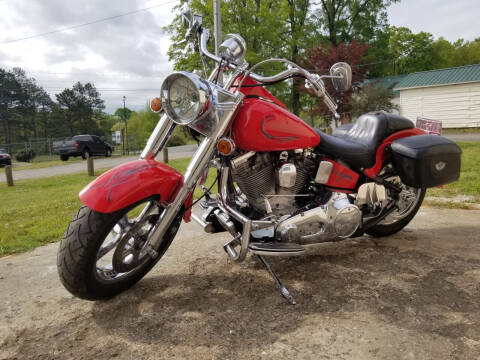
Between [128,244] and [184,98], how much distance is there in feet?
3.26

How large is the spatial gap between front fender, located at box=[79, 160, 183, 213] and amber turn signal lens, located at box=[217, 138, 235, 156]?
0.33m

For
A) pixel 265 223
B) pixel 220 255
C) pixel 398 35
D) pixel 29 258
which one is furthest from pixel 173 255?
pixel 398 35

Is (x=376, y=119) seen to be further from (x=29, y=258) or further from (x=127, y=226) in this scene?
(x=29, y=258)

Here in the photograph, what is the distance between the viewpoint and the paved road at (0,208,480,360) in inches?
72.8

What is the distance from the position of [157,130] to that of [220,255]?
4.11 feet

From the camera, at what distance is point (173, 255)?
318 centimetres

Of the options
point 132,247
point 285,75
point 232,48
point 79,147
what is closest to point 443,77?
point 79,147

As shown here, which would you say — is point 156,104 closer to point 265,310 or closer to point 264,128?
point 264,128

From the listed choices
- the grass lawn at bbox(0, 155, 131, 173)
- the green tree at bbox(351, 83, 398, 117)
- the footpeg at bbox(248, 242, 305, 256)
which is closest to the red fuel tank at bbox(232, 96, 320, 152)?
the footpeg at bbox(248, 242, 305, 256)

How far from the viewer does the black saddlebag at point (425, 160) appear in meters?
2.70

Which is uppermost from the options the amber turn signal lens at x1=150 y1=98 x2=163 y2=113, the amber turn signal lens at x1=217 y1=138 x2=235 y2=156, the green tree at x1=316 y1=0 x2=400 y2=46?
the green tree at x1=316 y1=0 x2=400 y2=46

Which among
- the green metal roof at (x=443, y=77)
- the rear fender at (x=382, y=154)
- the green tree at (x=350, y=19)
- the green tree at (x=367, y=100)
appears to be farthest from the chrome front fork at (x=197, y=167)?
the green tree at (x=350, y=19)

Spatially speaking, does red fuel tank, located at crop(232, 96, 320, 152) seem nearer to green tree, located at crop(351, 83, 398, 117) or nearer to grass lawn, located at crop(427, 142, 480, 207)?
grass lawn, located at crop(427, 142, 480, 207)

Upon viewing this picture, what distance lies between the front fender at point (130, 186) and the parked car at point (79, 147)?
20.2 metres
